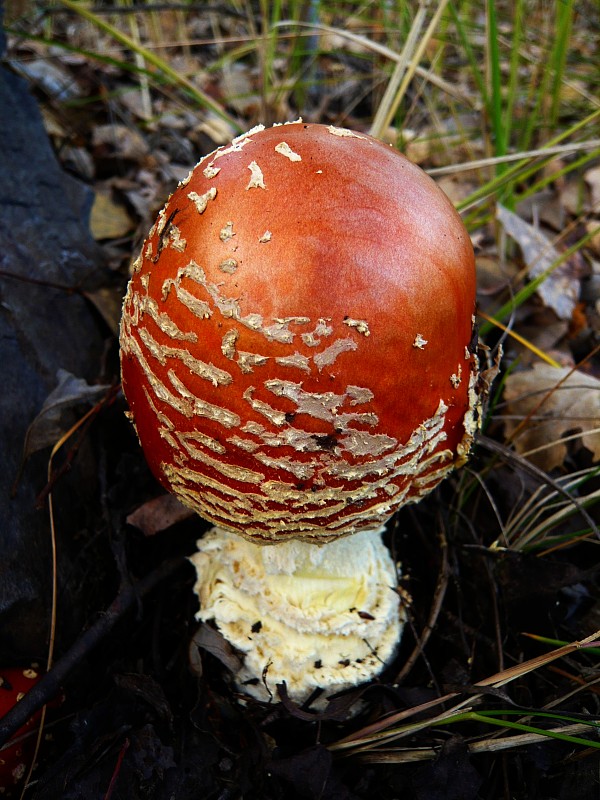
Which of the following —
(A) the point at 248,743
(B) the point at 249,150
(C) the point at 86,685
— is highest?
(B) the point at 249,150

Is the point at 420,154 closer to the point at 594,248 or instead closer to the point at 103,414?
the point at 594,248

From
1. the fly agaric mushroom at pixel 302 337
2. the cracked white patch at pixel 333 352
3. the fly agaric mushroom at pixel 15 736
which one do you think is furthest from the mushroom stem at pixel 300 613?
the cracked white patch at pixel 333 352

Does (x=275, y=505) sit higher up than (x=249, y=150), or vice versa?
(x=249, y=150)

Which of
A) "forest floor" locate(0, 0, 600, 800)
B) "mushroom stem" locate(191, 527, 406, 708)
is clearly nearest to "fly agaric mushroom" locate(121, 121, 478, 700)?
"mushroom stem" locate(191, 527, 406, 708)

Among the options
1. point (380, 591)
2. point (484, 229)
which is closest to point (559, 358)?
point (484, 229)

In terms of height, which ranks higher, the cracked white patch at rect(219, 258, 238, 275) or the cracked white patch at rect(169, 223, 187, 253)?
the cracked white patch at rect(169, 223, 187, 253)

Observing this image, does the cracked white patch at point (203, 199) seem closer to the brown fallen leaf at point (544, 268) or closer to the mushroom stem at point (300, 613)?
the mushroom stem at point (300, 613)

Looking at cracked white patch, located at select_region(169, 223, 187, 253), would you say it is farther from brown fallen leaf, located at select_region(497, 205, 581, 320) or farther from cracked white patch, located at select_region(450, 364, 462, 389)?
brown fallen leaf, located at select_region(497, 205, 581, 320)
